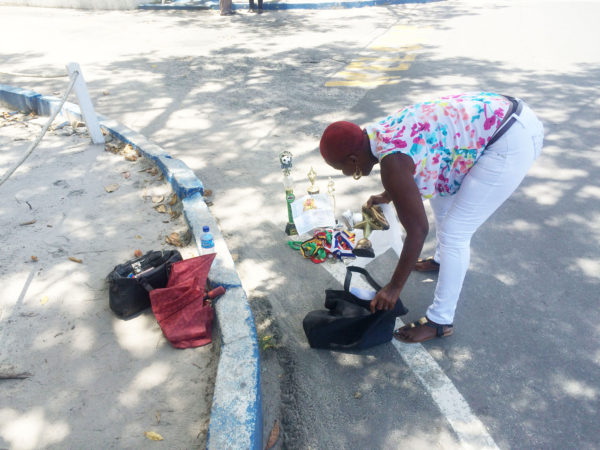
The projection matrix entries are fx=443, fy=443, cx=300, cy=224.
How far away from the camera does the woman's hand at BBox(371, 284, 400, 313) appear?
2559mm

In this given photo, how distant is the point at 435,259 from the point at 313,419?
1.70 meters

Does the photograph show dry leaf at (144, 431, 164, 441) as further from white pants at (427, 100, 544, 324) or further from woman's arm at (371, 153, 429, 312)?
white pants at (427, 100, 544, 324)

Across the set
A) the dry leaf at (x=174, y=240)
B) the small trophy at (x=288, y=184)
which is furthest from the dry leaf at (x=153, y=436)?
the small trophy at (x=288, y=184)

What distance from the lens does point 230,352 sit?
2.71 m

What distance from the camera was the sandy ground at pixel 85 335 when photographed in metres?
2.49

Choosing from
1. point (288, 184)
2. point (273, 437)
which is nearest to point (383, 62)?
point (288, 184)

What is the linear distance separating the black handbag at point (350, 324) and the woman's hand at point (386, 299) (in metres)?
0.21

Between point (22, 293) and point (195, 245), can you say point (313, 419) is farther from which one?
point (22, 293)

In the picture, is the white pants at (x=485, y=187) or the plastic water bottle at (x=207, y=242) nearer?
the white pants at (x=485, y=187)

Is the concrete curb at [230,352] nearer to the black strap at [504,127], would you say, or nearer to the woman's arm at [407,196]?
the woman's arm at [407,196]

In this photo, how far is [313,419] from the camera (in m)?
2.57

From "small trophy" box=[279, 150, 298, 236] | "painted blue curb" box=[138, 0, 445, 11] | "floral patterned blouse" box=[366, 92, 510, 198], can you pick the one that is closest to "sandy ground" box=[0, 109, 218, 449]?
"small trophy" box=[279, 150, 298, 236]

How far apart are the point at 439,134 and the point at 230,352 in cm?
175

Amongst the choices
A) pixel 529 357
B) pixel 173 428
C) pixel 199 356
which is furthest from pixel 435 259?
pixel 173 428
